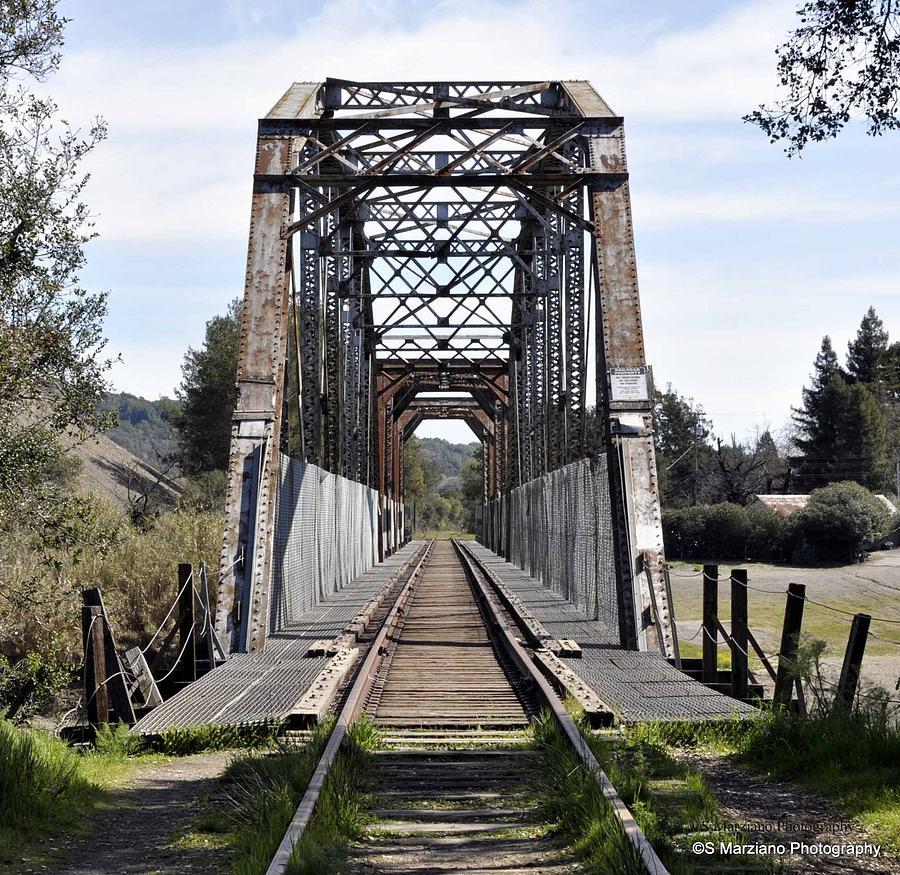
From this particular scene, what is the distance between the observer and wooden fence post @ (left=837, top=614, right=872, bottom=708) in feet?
24.3

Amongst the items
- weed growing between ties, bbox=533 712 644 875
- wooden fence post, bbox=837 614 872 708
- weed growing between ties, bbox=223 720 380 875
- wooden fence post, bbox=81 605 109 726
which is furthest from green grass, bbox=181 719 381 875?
wooden fence post, bbox=837 614 872 708

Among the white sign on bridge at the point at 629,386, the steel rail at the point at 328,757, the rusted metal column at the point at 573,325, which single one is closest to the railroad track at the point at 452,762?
the steel rail at the point at 328,757

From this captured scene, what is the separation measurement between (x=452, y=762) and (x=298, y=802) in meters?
1.53

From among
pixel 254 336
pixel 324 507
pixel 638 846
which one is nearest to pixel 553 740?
pixel 638 846

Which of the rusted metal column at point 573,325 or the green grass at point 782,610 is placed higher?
the rusted metal column at point 573,325

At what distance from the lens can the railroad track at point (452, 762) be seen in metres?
4.78

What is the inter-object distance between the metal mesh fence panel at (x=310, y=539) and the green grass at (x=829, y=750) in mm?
6398

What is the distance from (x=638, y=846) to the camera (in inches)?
172

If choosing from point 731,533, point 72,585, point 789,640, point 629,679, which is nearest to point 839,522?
point 731,533

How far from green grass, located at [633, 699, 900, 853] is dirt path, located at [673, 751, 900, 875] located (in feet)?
0.34

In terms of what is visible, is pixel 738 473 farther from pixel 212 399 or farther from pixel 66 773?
pixel 66 773

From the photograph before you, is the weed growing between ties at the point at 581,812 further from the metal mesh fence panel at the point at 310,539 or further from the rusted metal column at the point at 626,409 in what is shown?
the metal mesh fence panel at the point at 310,539

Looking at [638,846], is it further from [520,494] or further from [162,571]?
[520,494]

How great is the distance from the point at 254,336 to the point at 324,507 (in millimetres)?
6194
